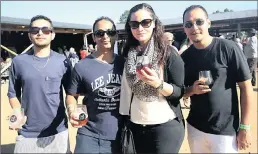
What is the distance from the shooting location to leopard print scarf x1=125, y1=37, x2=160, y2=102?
230cm

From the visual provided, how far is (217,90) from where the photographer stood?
8.00 feet

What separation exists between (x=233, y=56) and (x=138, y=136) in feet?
3.66

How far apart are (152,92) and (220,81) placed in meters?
0.65

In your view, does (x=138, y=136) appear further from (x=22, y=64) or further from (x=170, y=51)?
(x=22, y=64)

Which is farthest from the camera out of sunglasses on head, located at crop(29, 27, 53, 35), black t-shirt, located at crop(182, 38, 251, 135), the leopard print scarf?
sunglasses on head, located at crop(29, 27, 53, 35)

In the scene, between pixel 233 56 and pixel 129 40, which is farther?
pixel 129 40

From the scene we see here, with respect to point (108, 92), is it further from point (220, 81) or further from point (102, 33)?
point (220, 81)

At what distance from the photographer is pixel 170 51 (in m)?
2.35

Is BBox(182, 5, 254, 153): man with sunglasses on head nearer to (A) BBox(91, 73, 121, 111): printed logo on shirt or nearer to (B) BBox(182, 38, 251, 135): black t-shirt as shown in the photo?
(B) BBox(182, 38, 251, 135): black t-shirt

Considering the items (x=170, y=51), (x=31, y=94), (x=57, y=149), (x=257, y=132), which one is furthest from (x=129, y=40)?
(x=257, y=132)

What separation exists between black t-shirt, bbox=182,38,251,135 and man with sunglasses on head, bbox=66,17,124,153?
761 millimetres

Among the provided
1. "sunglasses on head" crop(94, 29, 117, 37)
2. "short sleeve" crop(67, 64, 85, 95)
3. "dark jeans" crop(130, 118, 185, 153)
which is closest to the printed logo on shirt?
"short sleeve" crop(67, 64, 85, 95)

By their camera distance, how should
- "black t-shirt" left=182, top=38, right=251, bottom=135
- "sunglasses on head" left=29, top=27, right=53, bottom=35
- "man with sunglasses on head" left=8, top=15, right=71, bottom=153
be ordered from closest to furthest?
"black t-shirt" left=182, top=38, right=251, bottom=135
"man with sunglasses on head" left=8, top=15, right=71, bottom=153
"sunglasses on head" left=29, top=27, right=53, bottom=35

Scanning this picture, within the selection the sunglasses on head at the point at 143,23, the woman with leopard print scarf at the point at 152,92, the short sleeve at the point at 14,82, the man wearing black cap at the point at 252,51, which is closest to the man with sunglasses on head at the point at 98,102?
the woman with leopard print scarf at the point at 152,92
